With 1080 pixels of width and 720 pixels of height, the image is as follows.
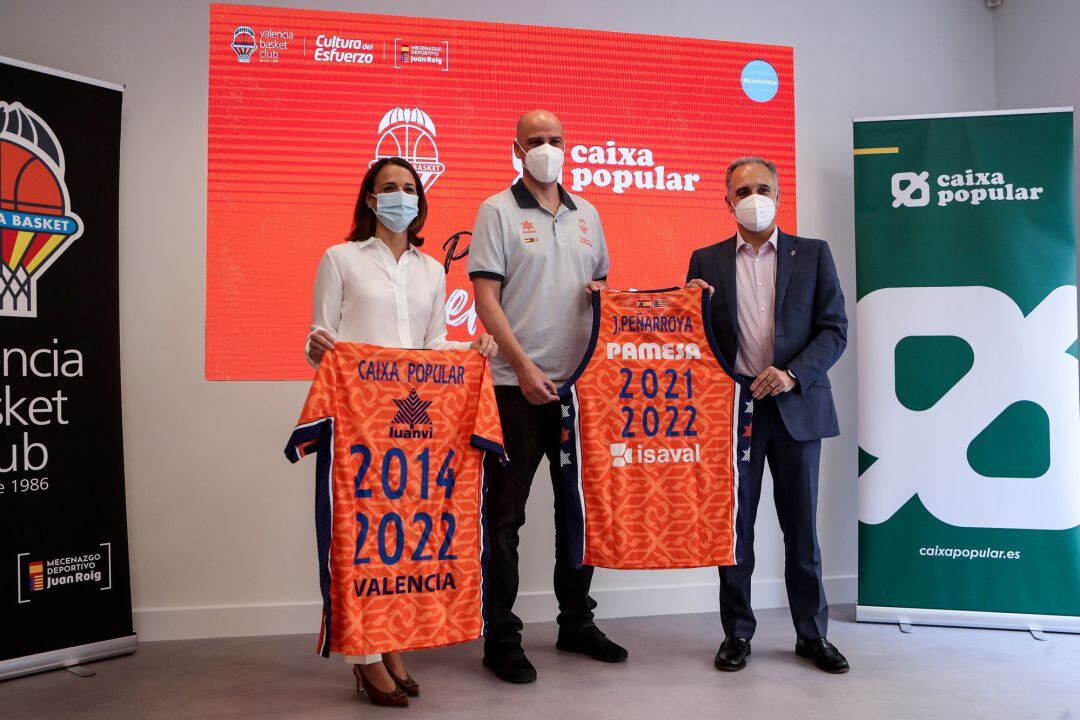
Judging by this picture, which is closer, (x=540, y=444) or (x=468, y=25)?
(x=540, y=444)

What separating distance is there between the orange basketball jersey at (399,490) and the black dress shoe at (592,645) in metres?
0.57

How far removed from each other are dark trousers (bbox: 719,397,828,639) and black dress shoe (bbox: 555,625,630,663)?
0.41 meters

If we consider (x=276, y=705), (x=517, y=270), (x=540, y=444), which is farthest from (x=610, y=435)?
(x=276, y=705)

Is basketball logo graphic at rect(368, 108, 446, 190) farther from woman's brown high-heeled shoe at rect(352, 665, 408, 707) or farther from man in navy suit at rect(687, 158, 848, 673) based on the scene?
woman's brown high-heeled shoe at rect(352, 665, 408, 707)

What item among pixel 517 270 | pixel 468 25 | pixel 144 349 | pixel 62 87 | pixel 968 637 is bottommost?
pixel 968 637

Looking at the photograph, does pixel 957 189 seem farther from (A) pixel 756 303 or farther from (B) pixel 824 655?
(B) pixel 824 655

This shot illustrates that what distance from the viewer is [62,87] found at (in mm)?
3045

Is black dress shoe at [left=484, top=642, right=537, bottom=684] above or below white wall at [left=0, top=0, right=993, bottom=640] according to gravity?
below

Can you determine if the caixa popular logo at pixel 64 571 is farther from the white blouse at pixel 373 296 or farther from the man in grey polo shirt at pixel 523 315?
the man in grey polo shirt at pixel 523 315

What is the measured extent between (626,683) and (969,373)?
2.01 meters

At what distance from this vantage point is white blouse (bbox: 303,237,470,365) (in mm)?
2494

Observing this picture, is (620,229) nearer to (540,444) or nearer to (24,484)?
(540,444)

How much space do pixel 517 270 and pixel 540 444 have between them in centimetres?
62

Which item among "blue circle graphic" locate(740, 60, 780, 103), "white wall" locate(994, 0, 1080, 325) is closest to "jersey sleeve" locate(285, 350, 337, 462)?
"blue circle graphic" locate(740, 60, 780, 103)
